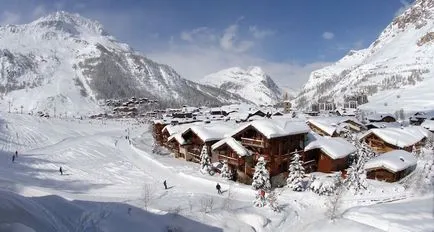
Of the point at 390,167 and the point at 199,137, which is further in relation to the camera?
the point at 199,137

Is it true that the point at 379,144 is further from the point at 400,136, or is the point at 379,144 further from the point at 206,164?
the point at 206,164

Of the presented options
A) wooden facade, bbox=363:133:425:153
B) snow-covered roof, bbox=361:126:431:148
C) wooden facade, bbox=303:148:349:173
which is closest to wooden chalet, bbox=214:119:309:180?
wooden facade, bbox=303:148:349:173

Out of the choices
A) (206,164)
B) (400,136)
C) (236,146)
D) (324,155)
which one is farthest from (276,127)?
(400,136)

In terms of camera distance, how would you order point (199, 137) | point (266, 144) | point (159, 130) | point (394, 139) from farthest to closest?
point (159, 130) < point (394, 139) < point (199, 137) < point (266, 144)

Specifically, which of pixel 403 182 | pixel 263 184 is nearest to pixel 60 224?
pixel 263 184

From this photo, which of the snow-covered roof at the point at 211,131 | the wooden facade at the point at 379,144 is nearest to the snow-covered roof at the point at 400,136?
the wooden facade at the point at 379,144

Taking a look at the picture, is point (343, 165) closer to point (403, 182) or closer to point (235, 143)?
point (403, 182)

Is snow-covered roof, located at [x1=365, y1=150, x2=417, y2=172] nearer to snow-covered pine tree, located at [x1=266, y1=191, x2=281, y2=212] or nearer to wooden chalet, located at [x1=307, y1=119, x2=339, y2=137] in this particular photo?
snow-covered pine tree, located at [x1=266, y1=191, x2=281, y2=212]

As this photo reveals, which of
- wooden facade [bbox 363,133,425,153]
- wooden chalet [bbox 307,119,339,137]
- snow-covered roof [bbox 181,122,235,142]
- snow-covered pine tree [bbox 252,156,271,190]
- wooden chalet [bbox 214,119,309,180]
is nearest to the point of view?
snow-covered pine tree [bbox 252,156,271,190]
